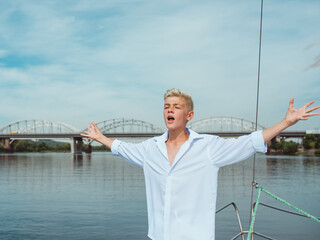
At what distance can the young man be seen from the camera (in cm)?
293

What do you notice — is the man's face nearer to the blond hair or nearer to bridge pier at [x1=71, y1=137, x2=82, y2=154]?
the blond hair

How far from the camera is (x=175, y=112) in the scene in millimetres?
3078

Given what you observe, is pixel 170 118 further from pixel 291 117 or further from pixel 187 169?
pixel 291 117

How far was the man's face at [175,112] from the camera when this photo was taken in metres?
3.08

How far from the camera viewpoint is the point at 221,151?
3.00 metres

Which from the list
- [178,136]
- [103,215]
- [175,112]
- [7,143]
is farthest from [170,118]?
[7,143]

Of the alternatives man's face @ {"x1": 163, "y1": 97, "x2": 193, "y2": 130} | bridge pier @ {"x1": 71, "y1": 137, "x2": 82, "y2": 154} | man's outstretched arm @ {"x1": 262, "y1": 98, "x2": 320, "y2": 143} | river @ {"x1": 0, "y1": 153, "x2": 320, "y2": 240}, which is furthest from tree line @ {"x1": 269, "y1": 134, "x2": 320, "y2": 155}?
man's face @ {"x1": 163, "y1": 97, "x2": 193, "y2": 130}

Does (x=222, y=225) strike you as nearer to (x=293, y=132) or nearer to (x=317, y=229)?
(x=317, y=229)

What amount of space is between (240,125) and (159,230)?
150 metres

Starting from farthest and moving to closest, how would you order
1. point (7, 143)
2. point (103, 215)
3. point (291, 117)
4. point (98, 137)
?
point (7, 143)
point (103, 215)
point (98, 137)
point (291, 117)

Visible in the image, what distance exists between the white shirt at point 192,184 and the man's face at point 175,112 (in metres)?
0.14

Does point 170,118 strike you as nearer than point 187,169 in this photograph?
No

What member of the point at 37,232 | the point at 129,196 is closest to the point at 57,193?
the point at 129,196

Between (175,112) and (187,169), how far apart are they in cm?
46
